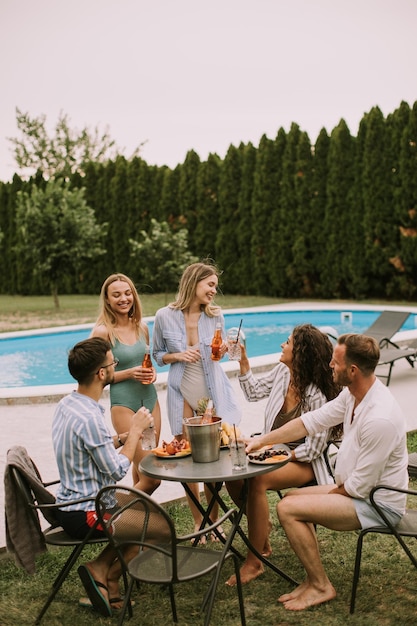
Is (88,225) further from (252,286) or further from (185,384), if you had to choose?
(185,384)

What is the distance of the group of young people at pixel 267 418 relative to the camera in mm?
3148

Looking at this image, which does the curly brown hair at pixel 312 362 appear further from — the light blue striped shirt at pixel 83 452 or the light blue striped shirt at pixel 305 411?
the light blue striped shirt at pixel 83 452

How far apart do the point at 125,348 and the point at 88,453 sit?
1.36 metres

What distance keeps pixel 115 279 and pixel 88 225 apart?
16.0m

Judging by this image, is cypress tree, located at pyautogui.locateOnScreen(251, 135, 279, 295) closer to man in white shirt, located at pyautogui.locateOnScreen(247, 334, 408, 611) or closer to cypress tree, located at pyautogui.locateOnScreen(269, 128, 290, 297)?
cypress tree, located at pyautogui.locateOnScreen(269, 128, 290, 297)

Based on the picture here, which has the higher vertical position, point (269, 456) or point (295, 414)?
point (295, 414)

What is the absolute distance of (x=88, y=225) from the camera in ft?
66.2

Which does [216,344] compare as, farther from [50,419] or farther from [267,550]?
[50,419]

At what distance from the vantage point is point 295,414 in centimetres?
379

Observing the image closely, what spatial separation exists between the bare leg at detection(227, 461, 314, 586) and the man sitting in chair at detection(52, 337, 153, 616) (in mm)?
667

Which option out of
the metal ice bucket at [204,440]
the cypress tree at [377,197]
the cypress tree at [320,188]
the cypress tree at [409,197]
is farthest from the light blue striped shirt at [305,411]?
the cypress tree at [320,188]

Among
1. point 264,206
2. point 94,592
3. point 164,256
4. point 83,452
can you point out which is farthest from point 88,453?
point 264,206

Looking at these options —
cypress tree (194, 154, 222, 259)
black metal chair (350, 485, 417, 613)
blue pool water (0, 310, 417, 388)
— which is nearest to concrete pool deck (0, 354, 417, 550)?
black metal chair (350, 485, 417, 613)

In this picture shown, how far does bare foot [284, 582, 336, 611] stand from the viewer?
10.6 feet
